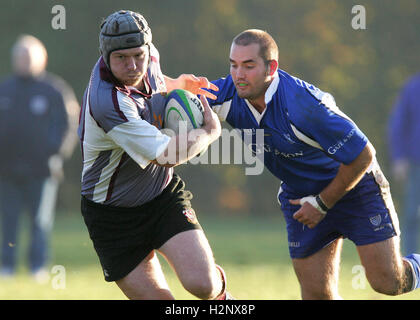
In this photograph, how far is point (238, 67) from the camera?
5223mm

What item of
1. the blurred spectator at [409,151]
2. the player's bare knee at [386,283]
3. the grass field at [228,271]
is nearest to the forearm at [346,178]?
the player's bare knee at [386,283]

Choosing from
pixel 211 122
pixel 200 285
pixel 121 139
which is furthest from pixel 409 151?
pixel 121 139

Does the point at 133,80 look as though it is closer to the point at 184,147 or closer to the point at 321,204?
the point at 184,147

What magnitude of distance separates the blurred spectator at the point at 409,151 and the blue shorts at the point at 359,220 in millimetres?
4467

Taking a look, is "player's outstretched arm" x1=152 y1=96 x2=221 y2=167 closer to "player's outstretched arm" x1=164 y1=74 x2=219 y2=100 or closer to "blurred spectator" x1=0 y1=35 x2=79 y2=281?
"player's outstretched arm" x1=164 y1=74 x2=219 y2=100

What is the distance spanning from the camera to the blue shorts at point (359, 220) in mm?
5449

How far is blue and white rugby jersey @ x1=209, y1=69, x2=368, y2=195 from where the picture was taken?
201 inches

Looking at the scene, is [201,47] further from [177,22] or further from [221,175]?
[221,175]

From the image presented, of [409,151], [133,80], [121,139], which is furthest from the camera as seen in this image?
[409,151]

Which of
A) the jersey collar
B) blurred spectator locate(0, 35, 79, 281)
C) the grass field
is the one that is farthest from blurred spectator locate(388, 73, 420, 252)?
the jersey collar

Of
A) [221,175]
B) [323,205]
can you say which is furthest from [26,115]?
[221,175]

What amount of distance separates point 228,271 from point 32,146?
2858 millimetres

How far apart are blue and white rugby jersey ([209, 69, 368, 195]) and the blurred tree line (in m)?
12.6

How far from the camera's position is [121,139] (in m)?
4.80
